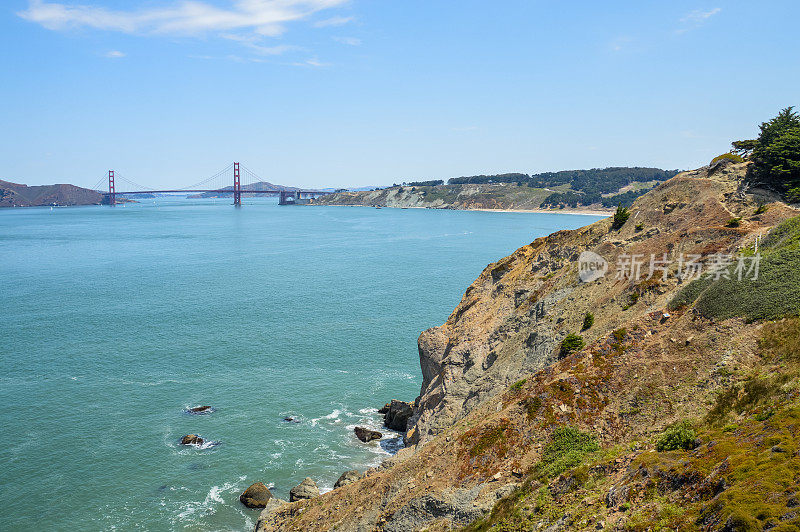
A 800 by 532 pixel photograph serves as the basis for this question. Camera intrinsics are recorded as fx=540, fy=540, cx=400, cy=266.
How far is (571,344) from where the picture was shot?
31969 mm

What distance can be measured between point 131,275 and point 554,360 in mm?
102520

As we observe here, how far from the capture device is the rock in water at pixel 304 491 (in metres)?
34.6

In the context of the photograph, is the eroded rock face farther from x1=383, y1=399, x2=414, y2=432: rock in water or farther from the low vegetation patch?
x1=383, y1=399, x2=414, y2=432: rock in water

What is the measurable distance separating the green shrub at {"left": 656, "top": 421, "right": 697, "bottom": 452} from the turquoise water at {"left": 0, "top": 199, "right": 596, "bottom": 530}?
85.1 feet

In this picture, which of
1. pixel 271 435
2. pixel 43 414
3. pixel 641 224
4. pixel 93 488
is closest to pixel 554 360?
pixel 641 224

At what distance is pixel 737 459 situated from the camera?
50.0ft

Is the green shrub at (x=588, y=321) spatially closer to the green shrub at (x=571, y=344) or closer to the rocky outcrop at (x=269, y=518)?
the green shrub at (x=571, y=344)

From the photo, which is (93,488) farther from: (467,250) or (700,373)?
(467,250)

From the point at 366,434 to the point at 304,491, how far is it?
10.6 m

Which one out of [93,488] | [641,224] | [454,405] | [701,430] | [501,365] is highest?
[641,224]

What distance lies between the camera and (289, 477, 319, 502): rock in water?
34.6 meters

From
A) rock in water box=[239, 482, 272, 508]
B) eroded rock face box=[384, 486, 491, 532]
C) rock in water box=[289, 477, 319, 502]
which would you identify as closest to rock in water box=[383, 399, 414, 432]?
rock in water box=[289, 477, 319, 502]

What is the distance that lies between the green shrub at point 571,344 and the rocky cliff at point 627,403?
12cm

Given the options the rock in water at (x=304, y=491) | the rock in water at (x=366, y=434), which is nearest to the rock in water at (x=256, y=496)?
the rock in water at (x=304, y=491)
